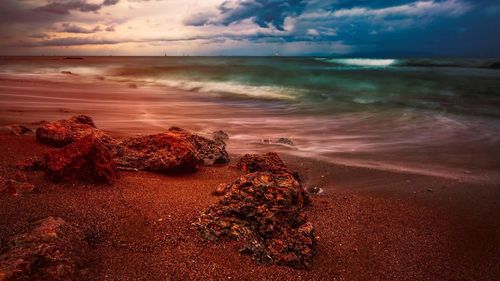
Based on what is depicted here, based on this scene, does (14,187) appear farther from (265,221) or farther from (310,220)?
(310,220)

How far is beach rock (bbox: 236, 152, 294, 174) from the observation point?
4.86m

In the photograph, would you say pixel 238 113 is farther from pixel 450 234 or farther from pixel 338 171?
pixel 450 234

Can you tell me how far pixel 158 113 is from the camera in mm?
12430

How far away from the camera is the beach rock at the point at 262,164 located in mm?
4863

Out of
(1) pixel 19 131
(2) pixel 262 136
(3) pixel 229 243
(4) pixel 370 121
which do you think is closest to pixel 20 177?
(3) pixel 229 243

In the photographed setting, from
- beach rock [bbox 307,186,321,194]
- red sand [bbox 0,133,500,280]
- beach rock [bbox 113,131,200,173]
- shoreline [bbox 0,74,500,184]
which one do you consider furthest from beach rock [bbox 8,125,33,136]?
beach rock [bbox 307,186,321,194]

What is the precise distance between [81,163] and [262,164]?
2.36 m

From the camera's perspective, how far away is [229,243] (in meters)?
3.13

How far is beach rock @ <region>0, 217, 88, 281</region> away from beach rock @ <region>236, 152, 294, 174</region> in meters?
2.69

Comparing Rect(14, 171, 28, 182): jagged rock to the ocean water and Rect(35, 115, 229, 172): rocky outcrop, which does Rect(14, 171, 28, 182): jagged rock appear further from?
the ocean water

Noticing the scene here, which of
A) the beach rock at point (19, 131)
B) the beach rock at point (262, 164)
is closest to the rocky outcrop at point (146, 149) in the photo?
the beach rock at point (262, 164)

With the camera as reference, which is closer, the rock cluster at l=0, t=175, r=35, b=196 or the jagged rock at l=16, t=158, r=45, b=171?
the rock cluster at l=0, t=175, r=35, b=196

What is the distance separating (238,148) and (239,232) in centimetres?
437

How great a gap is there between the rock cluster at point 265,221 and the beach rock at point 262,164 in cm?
114
